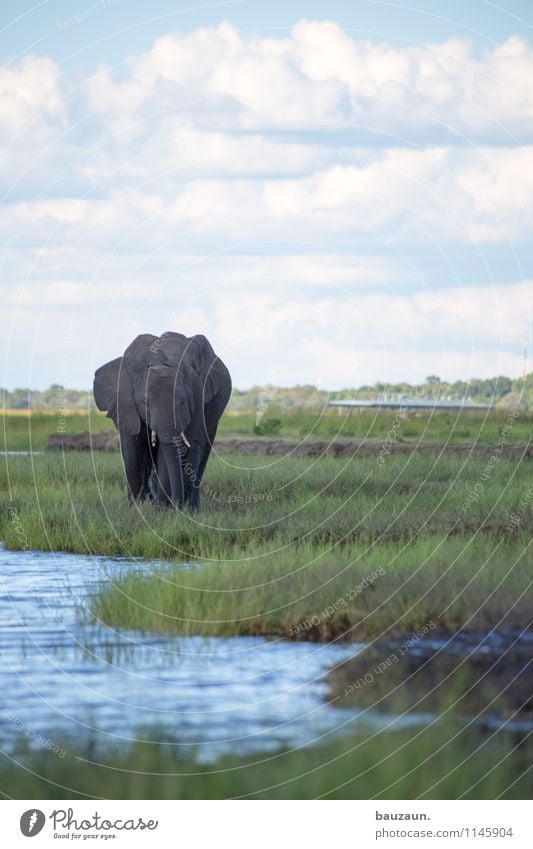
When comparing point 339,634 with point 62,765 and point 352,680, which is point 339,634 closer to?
point 352,680

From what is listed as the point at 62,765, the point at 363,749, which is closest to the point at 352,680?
the point at 363,749

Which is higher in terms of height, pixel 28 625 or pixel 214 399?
pixel 214 399

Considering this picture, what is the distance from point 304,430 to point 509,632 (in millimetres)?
33767

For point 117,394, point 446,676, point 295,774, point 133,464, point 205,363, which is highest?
point 205,363

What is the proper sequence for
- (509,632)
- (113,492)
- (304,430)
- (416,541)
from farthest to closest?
(304,430) < (113,492) < (416,541) < (509,632)

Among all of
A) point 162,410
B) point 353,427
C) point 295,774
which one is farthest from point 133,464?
point 353,427

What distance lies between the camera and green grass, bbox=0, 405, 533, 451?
126ft

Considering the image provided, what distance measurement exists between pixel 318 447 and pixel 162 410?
54.0 feet

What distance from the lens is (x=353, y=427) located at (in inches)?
1714

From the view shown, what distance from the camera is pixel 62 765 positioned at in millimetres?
7988

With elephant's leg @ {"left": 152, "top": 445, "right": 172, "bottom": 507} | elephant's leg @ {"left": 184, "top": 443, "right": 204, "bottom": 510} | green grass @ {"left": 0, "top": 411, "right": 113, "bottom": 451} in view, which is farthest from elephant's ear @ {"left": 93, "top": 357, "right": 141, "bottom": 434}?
green grass @ {"left": 0, "top": 411, "right": 113, "bottom": 451}

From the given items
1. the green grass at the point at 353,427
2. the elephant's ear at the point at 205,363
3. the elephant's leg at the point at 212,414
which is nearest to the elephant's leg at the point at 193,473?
the elephant's ear at the point at 205,363
